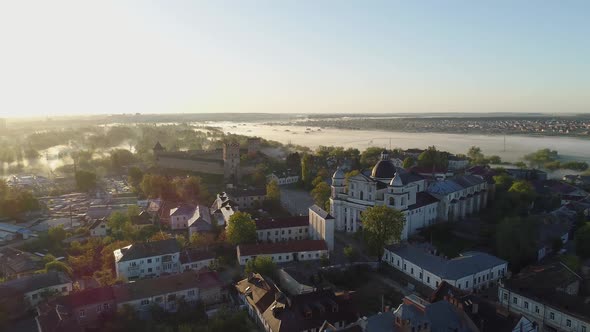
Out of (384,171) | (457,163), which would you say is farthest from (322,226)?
(457,163)

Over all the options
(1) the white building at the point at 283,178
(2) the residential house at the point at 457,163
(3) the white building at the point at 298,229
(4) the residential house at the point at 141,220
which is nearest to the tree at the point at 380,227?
(3) the white building at the point at 298,229

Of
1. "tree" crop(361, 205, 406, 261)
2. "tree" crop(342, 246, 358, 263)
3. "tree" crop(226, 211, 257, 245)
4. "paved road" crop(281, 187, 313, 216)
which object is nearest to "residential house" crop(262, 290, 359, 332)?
"tree" crop(342, 246, 358, 263)

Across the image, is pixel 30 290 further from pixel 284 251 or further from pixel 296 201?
pixel 296 201

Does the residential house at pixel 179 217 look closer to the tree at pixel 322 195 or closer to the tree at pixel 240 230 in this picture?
the tree at pixel 240 230

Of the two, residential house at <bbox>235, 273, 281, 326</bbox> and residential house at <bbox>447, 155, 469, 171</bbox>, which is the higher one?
residential house at <bbox>447, 155, 469, 171</bbox>

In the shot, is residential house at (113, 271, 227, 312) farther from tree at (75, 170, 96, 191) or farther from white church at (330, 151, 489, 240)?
tree at (75, 170, 96, 191)

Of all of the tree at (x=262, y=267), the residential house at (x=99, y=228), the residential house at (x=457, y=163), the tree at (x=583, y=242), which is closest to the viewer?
the tree at (x=262, y=267)

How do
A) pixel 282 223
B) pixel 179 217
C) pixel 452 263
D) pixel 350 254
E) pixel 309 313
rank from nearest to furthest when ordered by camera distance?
pixel 309 313, pixel 452 263, pixel 350 254, pixel 282 223, pixel 179 217
